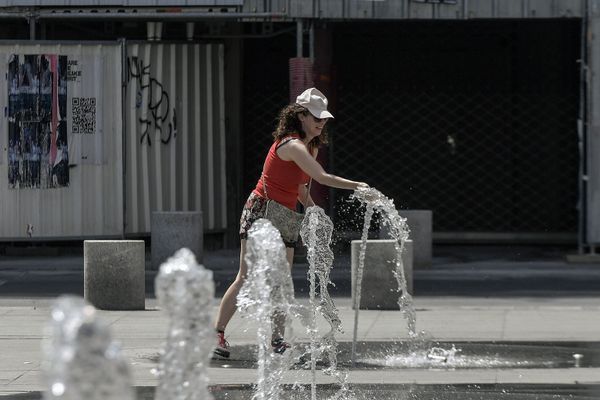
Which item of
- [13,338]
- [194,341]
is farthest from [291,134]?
[194,341]

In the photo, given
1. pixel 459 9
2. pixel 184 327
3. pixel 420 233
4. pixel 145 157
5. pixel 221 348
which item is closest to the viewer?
pixel 184 327

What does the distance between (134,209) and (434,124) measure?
4.87 meters

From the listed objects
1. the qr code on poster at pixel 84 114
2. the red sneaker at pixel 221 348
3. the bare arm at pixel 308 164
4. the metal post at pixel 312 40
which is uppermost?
the metal post at pixel 312 40

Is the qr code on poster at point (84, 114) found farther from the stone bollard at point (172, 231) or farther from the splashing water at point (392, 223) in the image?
the splashing water at point (392, 223)

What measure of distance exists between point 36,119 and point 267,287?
9.17m

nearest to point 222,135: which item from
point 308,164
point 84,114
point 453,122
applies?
point 84,114

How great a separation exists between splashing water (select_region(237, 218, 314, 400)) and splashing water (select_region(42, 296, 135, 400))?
3.81 m

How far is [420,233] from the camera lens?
50.5ft

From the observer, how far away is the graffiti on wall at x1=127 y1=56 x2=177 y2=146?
1611 cm

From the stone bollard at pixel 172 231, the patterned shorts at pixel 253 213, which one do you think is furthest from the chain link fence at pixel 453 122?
the patterned shorts at pixel 253 213

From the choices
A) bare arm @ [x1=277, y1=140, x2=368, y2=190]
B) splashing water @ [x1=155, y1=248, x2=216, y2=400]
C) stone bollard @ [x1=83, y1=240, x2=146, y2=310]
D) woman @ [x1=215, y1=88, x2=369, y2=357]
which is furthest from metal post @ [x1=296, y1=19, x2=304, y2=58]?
splashing water @ [x1=155, y1=248, x2=216, y2=400]

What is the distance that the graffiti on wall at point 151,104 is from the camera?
16.1 meters

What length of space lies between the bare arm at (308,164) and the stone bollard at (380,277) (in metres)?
3.48

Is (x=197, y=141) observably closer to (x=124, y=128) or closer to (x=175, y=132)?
(x=175, y=132)
